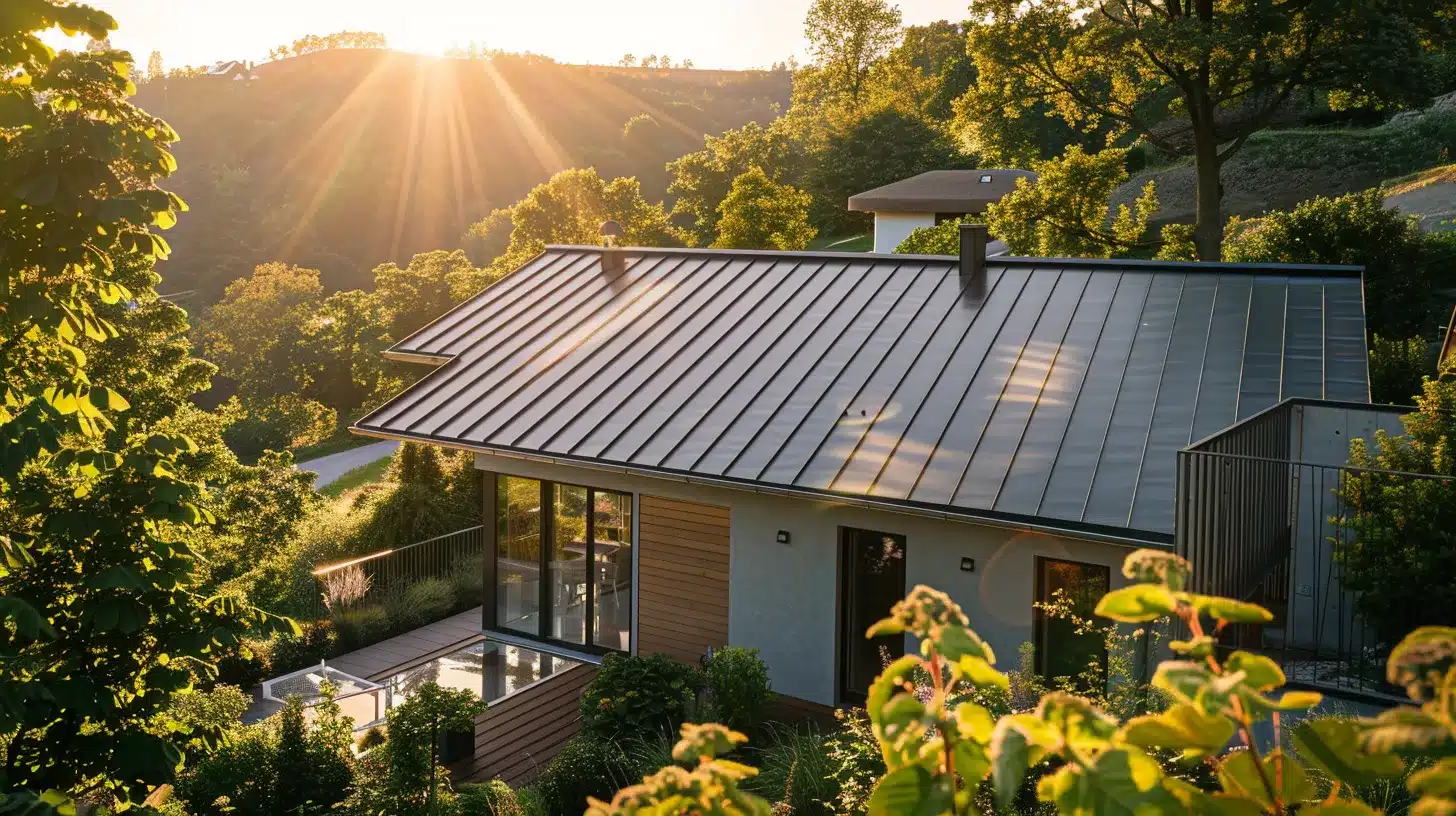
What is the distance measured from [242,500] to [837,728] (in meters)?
9.72

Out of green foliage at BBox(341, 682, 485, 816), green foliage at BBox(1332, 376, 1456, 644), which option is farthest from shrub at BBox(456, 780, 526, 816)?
green foliage at BBox(1332, 376, 1456, 644)

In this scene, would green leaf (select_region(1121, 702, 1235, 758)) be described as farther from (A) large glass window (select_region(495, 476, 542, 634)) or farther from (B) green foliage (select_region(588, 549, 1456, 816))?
(A) large glass window (select_region(495, 476, 542, 634))

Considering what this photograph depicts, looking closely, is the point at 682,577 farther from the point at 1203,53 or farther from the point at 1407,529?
the point at 1203,53

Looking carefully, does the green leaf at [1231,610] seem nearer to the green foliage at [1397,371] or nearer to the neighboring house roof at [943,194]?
the green foliage at [1397,371]

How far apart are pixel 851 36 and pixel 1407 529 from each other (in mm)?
67100

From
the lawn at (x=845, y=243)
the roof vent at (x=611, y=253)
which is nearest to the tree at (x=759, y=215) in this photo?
the lawn at (x=845, y=243)

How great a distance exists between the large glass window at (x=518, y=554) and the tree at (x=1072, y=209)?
1188cm

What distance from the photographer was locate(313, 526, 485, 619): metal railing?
1666cm

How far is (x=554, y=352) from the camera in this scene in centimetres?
1553

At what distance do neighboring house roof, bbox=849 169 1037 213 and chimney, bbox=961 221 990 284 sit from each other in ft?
62.1

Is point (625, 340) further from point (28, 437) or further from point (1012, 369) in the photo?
point (28, 437)

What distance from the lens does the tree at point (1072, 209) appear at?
2131 centimetres

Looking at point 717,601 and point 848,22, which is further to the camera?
point 848,22

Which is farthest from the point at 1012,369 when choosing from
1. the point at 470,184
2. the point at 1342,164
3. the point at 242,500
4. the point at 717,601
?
the point at 470,184
